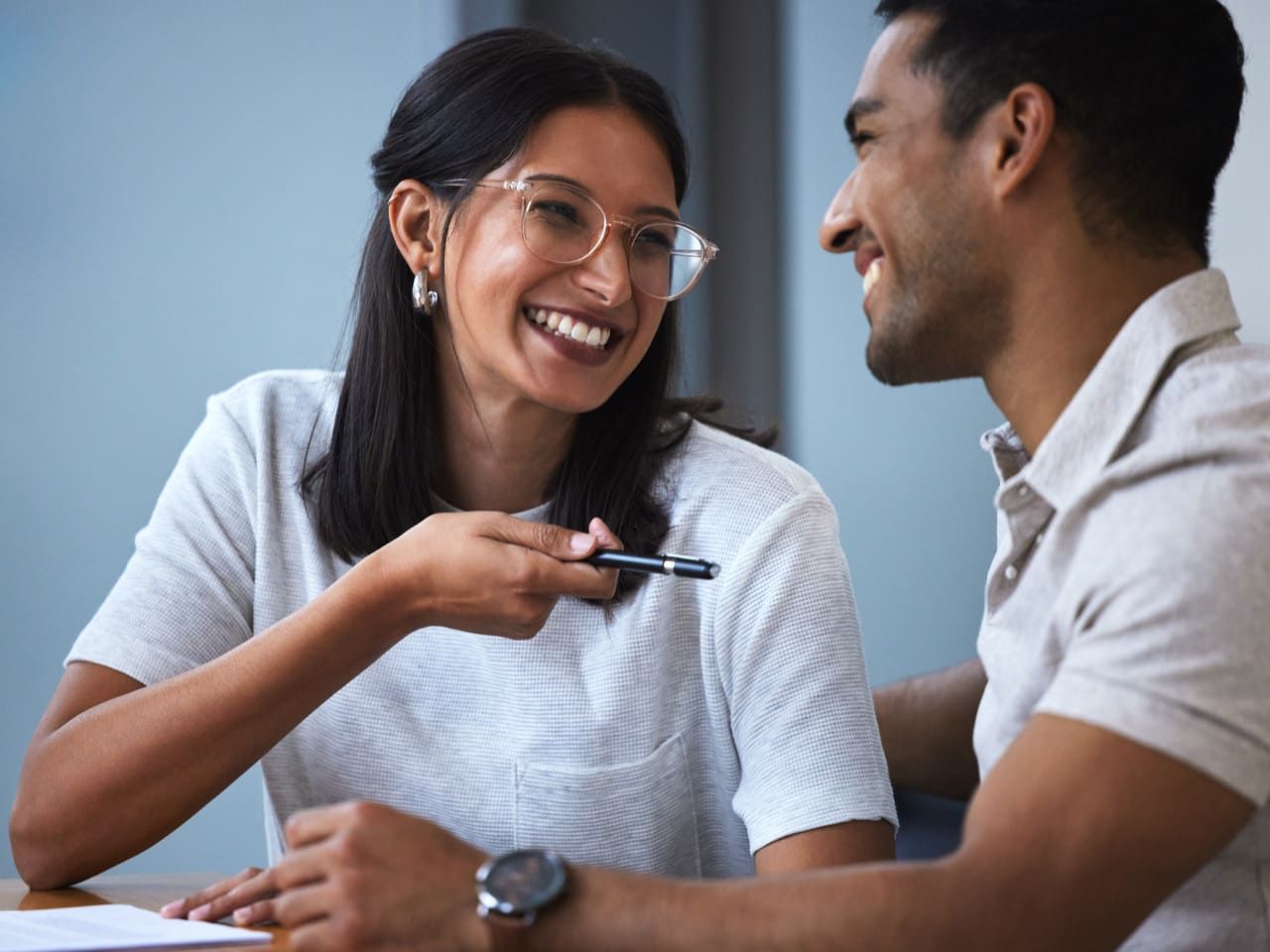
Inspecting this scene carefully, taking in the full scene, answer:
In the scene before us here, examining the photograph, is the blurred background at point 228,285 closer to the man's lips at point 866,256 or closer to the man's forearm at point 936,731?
the man's forearm at point 936,731

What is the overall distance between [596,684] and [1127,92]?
2.63ft

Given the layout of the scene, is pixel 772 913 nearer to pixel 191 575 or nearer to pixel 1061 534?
pixel 1061 534

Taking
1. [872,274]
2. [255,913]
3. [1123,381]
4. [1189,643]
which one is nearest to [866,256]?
[872,274]

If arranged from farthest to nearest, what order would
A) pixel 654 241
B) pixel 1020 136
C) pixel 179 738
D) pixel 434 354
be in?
pixel 434 354, pixel 654 241, pixel 179 738, pixel 1020 136

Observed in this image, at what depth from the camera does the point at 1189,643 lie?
84cm

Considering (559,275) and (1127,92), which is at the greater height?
(1127,92)

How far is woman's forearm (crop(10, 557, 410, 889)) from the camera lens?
4.50ft

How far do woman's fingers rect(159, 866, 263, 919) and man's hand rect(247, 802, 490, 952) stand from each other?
0.33 meters

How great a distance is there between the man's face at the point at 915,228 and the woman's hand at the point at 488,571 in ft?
1.06

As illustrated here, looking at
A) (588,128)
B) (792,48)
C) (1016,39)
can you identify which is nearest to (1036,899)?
(1016,39)

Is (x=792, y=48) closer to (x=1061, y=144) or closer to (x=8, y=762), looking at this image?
(x=1061, y=144)

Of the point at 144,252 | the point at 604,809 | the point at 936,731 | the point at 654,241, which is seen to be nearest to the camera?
the point at 604,809

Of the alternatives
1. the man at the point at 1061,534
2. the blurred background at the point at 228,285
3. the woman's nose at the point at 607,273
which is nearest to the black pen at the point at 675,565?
the man at the point at 1061,534

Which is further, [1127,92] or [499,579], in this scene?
[499,579]
